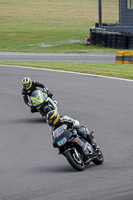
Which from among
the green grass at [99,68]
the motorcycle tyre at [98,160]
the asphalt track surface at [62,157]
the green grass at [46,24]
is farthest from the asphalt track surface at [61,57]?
the motorcycle tyre at [98,160]

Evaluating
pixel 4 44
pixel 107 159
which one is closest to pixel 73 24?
pixel 4 44

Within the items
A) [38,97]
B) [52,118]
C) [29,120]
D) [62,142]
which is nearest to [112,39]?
[29,120]

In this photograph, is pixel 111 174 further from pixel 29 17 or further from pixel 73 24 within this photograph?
pixel 29 17

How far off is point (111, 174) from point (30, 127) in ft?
15.6

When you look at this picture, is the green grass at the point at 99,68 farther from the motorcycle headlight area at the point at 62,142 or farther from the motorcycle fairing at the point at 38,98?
the motorcycle headlight area at the point at 62,142

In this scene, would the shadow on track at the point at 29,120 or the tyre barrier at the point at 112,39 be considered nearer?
the shadow on track at the point at 29,120

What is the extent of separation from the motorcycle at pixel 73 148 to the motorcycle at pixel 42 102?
4171 millimetres

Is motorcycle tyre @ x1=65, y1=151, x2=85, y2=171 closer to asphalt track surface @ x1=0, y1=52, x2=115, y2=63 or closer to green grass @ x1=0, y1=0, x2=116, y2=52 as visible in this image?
asphalt track surface @ x1=0, y1=52, x2=115, y2=63

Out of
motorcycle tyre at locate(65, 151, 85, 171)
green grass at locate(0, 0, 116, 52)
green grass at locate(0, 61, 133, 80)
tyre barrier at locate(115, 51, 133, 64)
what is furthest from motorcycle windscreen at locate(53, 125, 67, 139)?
green grass at locate(0, 0, 116, 52)

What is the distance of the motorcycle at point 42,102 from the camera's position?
12.7 m

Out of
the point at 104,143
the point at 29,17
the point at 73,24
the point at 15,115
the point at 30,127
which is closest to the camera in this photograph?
the point at 104,143

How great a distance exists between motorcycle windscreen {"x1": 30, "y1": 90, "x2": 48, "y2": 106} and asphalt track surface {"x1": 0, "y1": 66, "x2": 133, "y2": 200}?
1.87 ft

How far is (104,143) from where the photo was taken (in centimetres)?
1034

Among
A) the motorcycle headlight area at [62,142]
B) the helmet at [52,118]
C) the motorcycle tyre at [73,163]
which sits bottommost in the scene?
the motorcycle tyre at [73,163]
